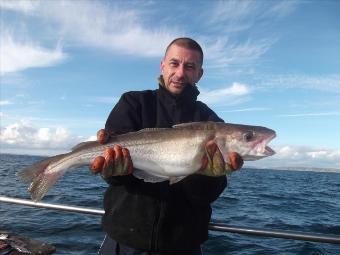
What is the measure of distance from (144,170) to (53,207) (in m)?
1.79

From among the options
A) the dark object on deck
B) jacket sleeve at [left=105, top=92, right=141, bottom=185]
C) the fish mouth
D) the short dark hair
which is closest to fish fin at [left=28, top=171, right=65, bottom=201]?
jacket sleeve at [left=105, top=92, right=141, bottom=185]

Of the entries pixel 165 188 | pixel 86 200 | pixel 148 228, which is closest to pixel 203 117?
pixel 165 188

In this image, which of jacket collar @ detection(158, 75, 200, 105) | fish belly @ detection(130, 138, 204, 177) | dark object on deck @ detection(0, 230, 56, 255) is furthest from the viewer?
dark object on deck @ detection(0, 230, 56, 255)

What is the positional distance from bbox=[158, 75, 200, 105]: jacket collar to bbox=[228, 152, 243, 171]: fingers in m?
1.05

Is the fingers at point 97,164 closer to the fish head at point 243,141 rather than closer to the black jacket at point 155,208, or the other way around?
the black jacket at point 155,208

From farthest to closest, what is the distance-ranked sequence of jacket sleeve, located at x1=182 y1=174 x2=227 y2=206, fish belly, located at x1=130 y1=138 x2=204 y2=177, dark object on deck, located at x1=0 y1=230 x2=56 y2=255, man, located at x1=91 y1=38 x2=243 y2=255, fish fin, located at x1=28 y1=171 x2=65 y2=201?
dark object on deck, located at x1=0 y1=230 x2=56 y2=255
fish fin, located at x1=28 y1=171 x2=65 y2=201
fish belly, located at x1=130 y1=138 x2=204 y2=177
jacket sleeve, located at x1=182 y1=174 x2=227 y2=206
man, located at x1=91 y1=38 x2=243 y2=255

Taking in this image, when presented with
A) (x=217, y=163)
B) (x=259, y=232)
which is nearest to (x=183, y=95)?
(x=217, y=163)

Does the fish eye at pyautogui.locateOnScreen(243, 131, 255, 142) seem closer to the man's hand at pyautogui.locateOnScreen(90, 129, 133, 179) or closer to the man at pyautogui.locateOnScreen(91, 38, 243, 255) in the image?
the man at pyautogui.locateOnScreen(91, 38, 243, 255)

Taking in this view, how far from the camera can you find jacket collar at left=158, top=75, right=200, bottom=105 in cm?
550

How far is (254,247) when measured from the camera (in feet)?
44.8

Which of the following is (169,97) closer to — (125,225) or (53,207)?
(125,225)

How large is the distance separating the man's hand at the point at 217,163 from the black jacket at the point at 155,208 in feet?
0.54

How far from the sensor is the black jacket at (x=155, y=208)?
473 cm

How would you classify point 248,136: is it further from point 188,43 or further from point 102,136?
point 102,136
